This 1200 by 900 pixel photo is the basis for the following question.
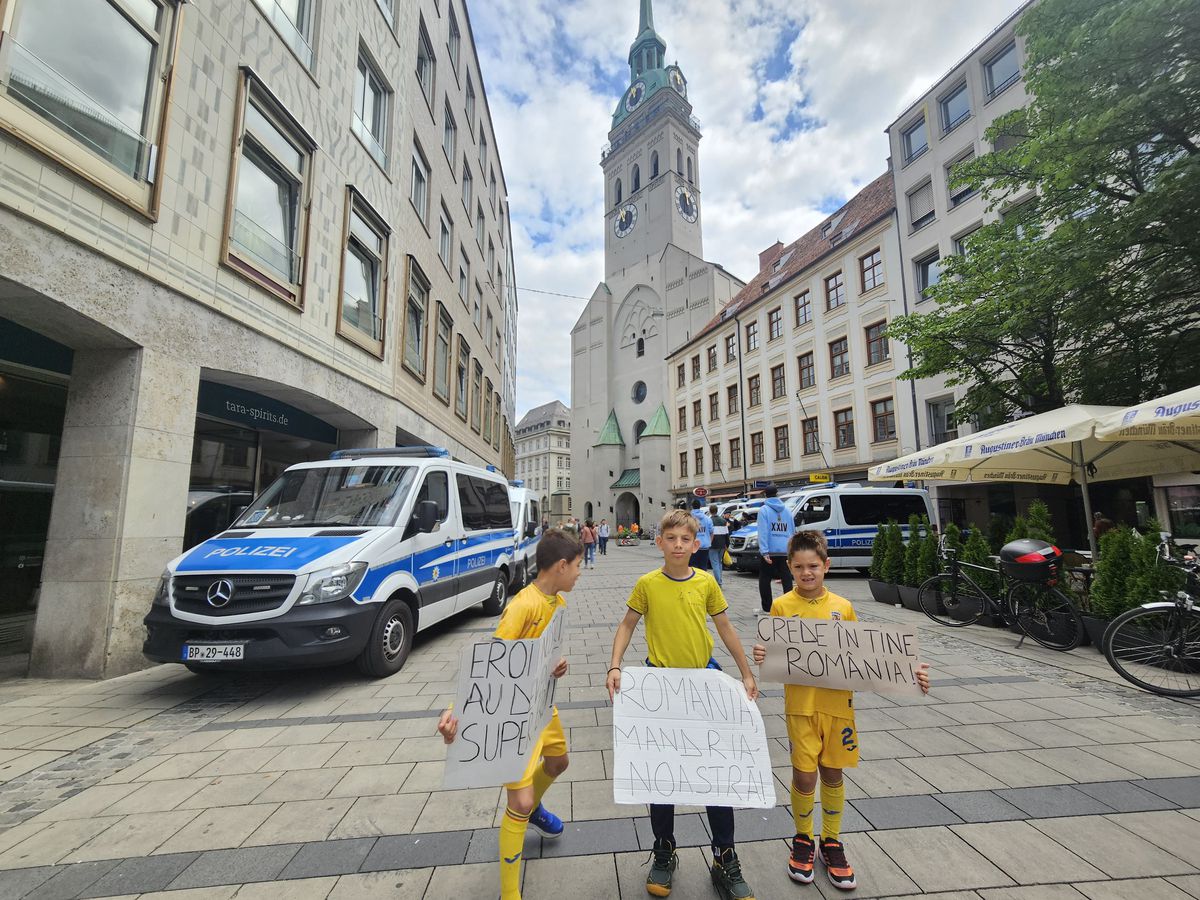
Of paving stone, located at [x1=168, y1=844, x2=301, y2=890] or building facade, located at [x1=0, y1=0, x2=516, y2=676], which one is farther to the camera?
building facade, located at [x1=0, y1=0, x2=516, y2=676]

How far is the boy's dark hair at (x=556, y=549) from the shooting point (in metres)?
2.35

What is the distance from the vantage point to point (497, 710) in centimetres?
207

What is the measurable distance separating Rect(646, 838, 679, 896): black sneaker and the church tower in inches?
1981

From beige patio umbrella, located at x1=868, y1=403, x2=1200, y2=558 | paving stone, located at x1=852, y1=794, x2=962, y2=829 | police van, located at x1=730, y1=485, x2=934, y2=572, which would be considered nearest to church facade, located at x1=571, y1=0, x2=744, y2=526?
police van, located at x1=730, y1=485, x2=934, y2=572

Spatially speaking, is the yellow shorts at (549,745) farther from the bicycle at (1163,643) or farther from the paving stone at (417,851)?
the bicycle at (1163,643)

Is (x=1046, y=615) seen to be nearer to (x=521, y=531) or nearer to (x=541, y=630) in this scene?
(x=541, y=630)

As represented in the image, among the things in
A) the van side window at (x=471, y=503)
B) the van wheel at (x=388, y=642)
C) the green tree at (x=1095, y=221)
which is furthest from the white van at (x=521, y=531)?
the green tree at (x=1095, y=221)

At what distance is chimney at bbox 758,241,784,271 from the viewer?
3770cm

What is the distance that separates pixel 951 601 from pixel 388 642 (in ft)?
24.8

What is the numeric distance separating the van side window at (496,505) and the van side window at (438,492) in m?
1.26

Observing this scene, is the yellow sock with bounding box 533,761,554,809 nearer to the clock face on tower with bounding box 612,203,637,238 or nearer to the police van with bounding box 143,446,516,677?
the police van with bounding box 143,446,516,677

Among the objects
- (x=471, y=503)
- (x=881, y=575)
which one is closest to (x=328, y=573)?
(x=471, y=503)

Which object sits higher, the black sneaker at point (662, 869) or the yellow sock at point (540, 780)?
the yellow sock at point (540, 780)

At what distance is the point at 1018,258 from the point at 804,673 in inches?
489
